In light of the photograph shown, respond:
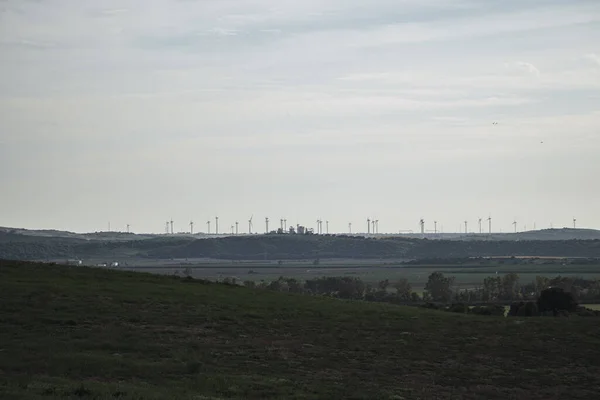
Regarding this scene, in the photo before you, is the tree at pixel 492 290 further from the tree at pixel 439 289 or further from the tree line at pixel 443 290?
the tree at pixel 439 289

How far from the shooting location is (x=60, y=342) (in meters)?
32.8

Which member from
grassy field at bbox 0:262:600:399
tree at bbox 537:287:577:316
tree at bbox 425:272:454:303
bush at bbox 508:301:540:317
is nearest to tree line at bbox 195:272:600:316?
tree at bbox 425:272:454:303

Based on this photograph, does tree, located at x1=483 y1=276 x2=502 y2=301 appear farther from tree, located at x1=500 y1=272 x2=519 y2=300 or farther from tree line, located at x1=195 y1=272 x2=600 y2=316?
tree, located at x1=500 y1=272 x2=519 y2=300

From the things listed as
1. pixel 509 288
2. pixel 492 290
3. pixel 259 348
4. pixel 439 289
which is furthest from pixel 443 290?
pixel 259 348

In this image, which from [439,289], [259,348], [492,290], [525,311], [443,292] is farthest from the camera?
[439,289]

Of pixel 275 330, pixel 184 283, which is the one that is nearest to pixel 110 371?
pixel 275 330

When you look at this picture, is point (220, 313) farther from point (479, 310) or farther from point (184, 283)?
point (479, 310)

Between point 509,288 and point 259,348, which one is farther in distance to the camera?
point 509,288

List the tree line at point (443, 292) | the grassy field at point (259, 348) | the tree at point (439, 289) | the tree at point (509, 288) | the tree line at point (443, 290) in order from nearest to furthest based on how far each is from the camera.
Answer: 1. the grassy field at point (259, 348)
2. the tree line at point (443, 292)
3. the tree line at point (443, 290)
4. the tree at point (509, 288)
5. the tree at point (439, 289)

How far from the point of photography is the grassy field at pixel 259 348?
28.2 metres

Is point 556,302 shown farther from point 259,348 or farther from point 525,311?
point 259,348

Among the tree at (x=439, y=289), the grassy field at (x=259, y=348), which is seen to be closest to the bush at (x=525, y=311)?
the grassy field at (x=259, y=348)

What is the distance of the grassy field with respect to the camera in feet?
92.7

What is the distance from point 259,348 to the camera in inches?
1390
